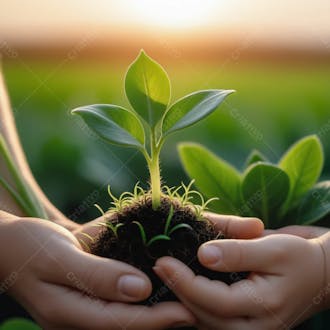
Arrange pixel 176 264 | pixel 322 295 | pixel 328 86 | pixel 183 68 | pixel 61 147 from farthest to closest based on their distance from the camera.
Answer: pixel 183 68, pixel 328 86, pixel 61 147, pixel 322 295, pixel 176 264

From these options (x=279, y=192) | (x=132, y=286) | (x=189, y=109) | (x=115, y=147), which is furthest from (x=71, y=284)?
(x=115, y=147)

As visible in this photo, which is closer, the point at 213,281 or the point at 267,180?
the point at 213,281

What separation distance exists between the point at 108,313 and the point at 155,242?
125 millimetres

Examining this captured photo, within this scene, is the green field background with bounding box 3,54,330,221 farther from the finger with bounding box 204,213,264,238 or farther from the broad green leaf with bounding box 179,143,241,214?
the finger with bounding box 204,213,264,238

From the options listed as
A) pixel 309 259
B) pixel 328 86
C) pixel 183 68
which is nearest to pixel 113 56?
pixel 183 68

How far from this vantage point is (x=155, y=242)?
89 cm

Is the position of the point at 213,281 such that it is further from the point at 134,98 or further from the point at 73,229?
the point at 73,229

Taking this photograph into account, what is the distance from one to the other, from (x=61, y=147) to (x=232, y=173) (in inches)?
36.1

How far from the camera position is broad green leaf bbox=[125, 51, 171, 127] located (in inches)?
35.3

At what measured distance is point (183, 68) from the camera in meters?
3.87

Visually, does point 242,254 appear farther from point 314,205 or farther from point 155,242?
point 314,205

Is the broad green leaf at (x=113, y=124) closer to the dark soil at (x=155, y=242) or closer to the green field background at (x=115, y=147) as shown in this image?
the dark soil at (x=155, y=242)

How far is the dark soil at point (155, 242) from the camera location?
0.89 m

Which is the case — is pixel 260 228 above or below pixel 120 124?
below
